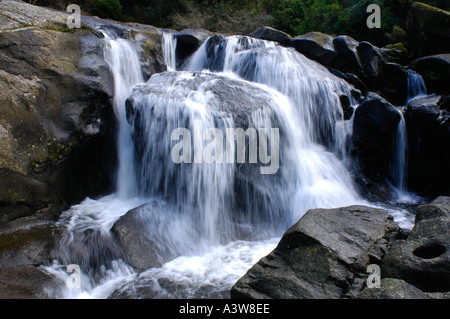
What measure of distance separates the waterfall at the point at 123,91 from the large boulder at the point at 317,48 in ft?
16.4

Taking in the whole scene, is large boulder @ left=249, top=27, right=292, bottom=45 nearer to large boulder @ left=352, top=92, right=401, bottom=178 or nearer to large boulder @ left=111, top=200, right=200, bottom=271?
large boulder @ left=352, top=92, right=401, bottom=178

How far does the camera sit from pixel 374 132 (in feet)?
22.2

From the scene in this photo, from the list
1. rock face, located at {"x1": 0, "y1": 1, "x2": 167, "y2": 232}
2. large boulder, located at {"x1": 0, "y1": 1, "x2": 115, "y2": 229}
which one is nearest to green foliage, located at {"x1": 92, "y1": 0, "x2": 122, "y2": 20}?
rock face, located at {"x1": 0, "y1": 1, "x2": 167, "y2": 232}

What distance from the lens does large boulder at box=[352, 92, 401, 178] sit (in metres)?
6.64

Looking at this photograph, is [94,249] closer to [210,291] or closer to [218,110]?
[210,291]

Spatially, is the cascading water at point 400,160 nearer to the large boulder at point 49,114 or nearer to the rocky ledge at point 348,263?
the rocky ledge at point 348,263

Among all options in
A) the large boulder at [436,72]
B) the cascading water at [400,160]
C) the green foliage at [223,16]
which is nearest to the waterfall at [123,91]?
the cascading water at [400,160]

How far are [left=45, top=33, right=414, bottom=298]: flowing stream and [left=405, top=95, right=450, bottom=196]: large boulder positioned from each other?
1484mm

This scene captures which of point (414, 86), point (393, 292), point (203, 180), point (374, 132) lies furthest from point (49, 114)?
point (414, 86)

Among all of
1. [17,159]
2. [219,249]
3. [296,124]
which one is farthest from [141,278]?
[296,124]

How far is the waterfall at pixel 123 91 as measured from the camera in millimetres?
6035

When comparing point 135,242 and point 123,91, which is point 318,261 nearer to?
point 135,242

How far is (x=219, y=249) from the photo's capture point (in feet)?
14.8

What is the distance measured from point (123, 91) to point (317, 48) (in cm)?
585
